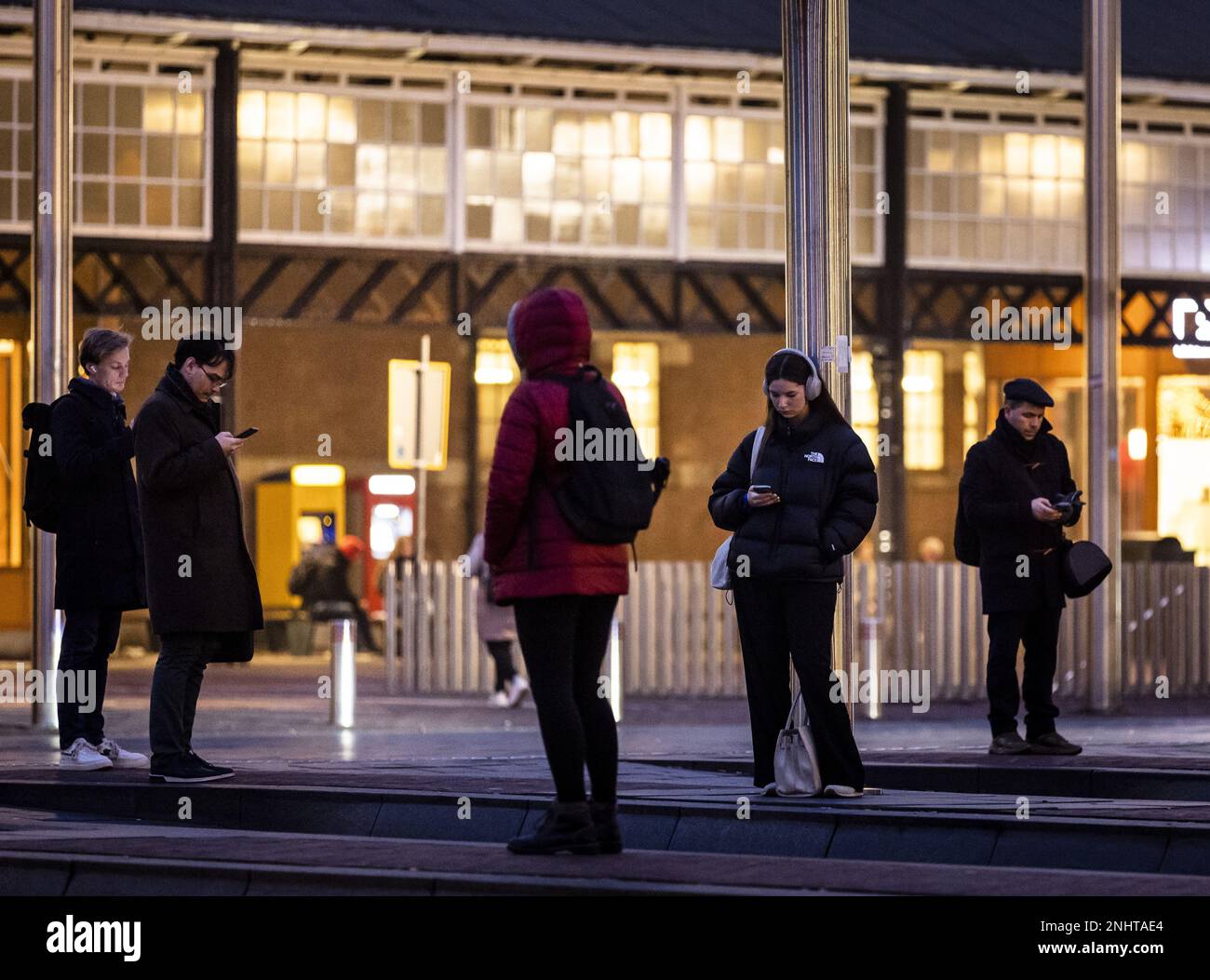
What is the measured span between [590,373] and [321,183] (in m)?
16.8

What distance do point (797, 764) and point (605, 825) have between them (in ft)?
6.55

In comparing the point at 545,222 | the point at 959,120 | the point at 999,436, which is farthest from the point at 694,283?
the point at 999,436

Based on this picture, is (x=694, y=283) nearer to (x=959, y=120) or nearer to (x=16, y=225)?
(x=959, y=120)

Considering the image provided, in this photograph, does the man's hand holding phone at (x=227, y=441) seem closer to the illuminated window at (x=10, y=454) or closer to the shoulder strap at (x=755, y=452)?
the shoulder strap at (x=755, y=452)

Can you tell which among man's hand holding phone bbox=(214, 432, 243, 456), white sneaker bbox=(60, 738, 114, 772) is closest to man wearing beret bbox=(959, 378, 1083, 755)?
man's hand holding phone bbox=(214, 432, 243, 456)

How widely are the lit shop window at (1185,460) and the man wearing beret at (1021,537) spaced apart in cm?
1626

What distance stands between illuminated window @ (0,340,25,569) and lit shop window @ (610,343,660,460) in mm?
8068

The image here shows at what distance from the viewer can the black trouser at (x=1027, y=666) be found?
1172 cm

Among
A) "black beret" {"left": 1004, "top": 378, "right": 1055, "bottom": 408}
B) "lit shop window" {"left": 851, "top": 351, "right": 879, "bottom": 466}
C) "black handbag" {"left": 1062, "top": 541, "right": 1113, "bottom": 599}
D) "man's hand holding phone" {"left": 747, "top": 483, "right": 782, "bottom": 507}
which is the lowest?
"black handbag" {"left": 1062, "top": 541, "right": 1113, "bottom": 599}

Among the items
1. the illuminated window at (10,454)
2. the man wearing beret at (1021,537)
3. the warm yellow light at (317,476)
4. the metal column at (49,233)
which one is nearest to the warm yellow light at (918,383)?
the warm yellow light at (317,476)

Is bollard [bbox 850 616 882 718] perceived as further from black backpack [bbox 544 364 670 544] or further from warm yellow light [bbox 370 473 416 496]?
warm yellow light [bbox 370 473 416 496]

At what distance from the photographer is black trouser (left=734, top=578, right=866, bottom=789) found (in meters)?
9.24

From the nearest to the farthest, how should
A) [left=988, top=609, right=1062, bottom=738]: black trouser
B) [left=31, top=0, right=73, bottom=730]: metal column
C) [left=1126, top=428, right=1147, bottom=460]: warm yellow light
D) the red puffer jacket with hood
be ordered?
1. the red puffer jacket with hood
2. [left=988, top=609, right=1062, bottom=738]: black trouser
3. [left=31, top=0, right=73, bottom=730]: metal column
4. [left=1126, top=428, right=1147, bottom=460]: warm yellow light

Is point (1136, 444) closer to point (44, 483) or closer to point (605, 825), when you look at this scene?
point (44, 483)
